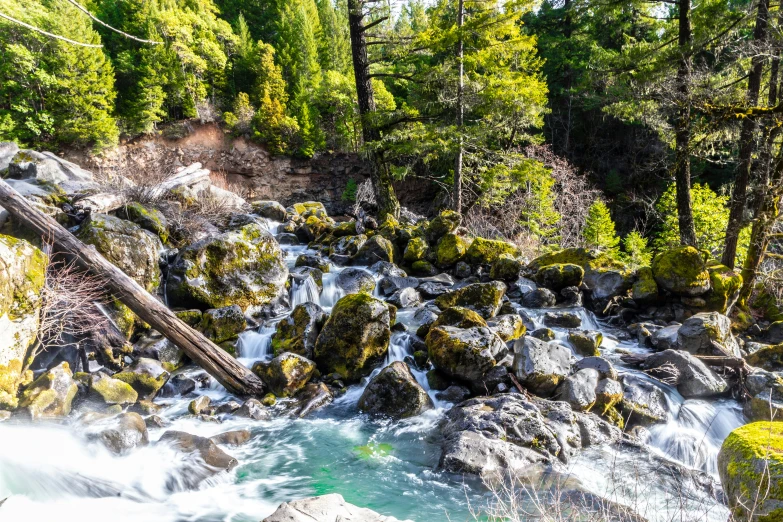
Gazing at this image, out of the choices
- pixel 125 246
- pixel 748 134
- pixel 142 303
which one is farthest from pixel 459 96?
pixel 142 303

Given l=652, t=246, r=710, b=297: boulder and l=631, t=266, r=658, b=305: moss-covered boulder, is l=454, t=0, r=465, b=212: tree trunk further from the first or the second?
l=652, t=246, r=710, b=297: boulder

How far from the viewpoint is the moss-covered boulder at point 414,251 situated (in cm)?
1121

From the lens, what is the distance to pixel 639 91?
10141 millimetres

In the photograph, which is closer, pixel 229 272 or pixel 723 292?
pixel 723 292

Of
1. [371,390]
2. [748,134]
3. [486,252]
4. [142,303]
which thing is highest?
[748,134]

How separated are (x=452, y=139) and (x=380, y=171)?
2279mm

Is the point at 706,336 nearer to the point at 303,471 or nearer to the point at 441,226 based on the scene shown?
the point at 303,471

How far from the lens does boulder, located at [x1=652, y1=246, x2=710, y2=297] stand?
8.41 meters

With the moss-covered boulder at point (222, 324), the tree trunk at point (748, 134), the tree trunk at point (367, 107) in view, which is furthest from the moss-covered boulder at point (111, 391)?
the tree trunk at point (748, 134)

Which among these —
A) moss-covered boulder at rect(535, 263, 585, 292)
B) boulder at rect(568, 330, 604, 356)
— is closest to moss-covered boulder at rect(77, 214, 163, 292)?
boulder at rect(568, 330, 604, 356)

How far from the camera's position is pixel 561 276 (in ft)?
31.2

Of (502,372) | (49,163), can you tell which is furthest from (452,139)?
(49,163)

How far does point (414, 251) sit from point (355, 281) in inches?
77.8

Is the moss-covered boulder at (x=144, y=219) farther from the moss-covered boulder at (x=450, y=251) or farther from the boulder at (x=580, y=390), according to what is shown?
the boulder at (x=580, y=390)
